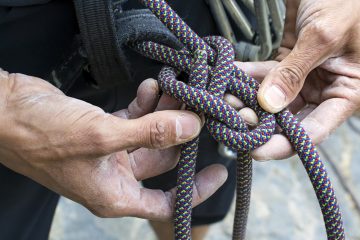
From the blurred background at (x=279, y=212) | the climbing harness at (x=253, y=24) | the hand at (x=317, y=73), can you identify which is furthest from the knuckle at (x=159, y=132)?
the blurred background at (x=279, y=212)

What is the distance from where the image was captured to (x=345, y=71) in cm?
70

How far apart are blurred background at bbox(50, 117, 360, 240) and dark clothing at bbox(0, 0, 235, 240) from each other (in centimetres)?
51

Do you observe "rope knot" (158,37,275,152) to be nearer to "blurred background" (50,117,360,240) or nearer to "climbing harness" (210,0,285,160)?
"climbing harness" (210,0,285,160)

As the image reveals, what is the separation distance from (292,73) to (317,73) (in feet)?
0.42

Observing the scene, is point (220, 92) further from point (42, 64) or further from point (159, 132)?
point (42, 64)

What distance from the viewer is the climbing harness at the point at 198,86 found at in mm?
572

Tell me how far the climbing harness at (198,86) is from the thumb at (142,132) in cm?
5

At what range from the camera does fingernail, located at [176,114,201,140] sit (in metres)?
0.53

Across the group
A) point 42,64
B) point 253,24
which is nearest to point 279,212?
point 253,24

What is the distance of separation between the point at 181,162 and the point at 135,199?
0.08 m

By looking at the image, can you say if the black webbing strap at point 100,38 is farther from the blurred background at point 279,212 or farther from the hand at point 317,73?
the blurred background at point 279,212

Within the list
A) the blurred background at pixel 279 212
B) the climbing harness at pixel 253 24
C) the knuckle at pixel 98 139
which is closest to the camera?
the knuckle at pixel 98 139

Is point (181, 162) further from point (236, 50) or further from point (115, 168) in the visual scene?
point (236, 50)

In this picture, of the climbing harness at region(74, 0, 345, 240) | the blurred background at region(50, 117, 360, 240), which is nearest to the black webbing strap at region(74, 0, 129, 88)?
the climbing harness at region(74, 0, 345, 240)
